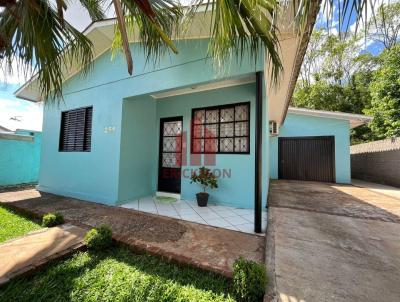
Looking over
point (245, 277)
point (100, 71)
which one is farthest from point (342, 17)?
point (100, 71)

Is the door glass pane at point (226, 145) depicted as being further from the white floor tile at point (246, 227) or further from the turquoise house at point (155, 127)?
the white floor tile at point (246, 227)

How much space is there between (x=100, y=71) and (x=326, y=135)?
33.1 ft

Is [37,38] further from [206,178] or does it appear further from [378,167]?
[378,167]

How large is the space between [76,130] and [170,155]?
3130mm

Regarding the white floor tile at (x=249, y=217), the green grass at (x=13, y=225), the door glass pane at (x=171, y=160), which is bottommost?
the green grass at (x=13, y=225)

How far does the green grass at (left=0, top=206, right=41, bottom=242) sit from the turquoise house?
1.54 m

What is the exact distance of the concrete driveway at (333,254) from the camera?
176cm

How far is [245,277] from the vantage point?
1.84 m

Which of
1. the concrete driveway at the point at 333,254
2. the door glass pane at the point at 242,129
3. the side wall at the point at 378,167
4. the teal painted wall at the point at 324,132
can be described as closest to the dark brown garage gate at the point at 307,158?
the teal painted wall at the point at 324,132

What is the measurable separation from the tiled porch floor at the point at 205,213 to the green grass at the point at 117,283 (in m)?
1.40

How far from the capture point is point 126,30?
234cm

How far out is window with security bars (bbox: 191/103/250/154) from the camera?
4.89 m

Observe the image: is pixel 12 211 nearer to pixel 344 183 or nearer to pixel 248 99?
pixel 248 99

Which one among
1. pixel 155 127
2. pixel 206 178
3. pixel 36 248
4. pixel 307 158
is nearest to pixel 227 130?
pixel 206 178
